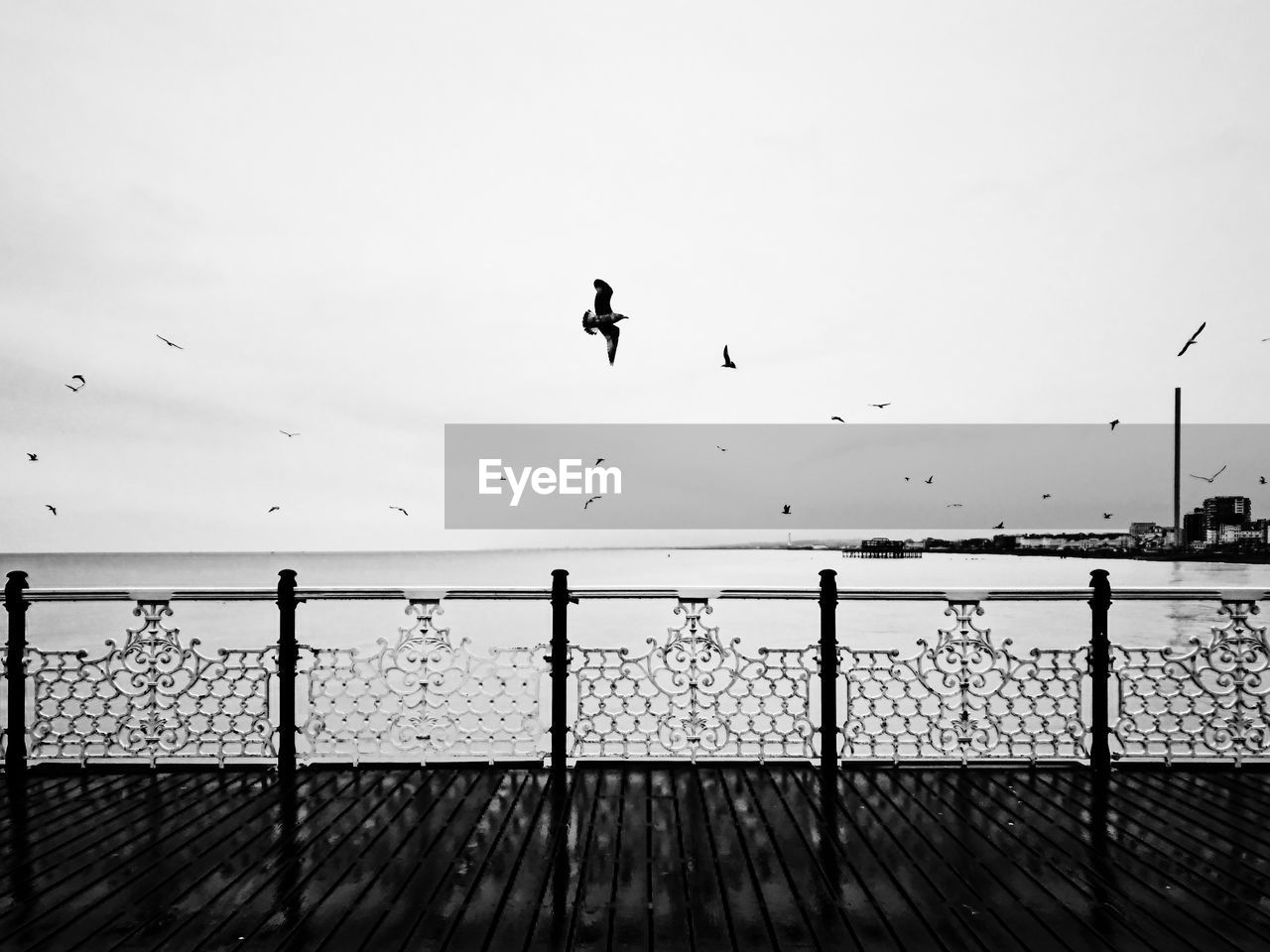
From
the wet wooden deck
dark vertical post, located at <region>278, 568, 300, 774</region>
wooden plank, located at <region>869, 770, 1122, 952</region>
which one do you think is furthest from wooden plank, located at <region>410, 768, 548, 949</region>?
wooden plank, located at <region>869, 770, 1122, 952</region>

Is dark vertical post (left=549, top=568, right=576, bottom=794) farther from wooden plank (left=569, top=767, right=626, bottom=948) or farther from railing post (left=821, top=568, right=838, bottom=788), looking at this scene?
railing post (left=821, top=568, right=838, bottom=788)

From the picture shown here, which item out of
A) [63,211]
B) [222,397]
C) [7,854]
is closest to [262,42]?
[63,211]

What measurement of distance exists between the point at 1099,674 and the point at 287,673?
6410mm

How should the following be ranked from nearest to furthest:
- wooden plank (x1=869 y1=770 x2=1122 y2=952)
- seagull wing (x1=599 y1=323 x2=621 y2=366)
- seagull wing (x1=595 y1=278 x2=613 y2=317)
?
1. wooden plank (x1=869 y1=770 x2=1122 y2=952)
2. seagull wing (x1=599 y1=323 x2=621 y2=366)
3. seagull wing (x1=595 y1=278 x2=613 y2=317)

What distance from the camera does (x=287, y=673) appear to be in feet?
15.6

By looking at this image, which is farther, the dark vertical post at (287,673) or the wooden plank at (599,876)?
the dark vertical post at (287,673)

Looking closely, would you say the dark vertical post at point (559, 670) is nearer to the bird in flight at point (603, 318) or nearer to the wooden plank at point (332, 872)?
the wooden plank at point (332, 872)

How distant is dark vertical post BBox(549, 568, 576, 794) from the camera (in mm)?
4617

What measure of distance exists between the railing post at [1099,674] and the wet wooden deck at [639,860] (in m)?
0.17

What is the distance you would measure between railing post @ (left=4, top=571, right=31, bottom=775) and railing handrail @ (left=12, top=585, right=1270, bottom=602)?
10 centimetres

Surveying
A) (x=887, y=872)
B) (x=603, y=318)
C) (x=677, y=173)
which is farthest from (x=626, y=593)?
(x=677, y=173)

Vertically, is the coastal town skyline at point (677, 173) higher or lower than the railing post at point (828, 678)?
higher

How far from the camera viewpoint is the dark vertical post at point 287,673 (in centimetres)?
465

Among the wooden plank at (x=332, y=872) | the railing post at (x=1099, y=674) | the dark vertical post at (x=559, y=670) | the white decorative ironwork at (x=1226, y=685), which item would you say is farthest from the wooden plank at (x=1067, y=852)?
the wooden plank at (x=332, y=872)
